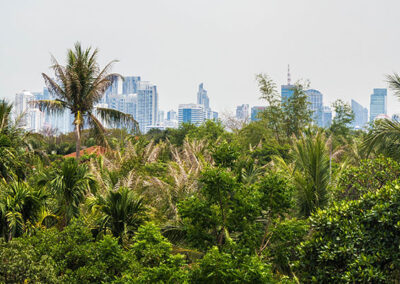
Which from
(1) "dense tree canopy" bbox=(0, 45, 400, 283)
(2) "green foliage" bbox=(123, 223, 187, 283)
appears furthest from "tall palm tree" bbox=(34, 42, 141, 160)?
(2) "green foliage" bbox=(123, 223, 187, 283)

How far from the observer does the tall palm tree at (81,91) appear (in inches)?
617

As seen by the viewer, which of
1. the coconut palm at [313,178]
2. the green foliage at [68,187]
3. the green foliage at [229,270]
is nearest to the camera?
the green foliage at [229,270]

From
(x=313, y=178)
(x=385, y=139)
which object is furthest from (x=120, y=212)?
(x=385, y=139)

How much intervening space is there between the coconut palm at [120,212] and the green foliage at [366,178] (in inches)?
167

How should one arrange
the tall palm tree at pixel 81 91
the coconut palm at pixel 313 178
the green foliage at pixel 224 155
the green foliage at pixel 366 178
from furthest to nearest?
the tall palm tree at pixel 81 91
the coconut palm at pixel 313 178
the green foliage at pixel 366 178
the green foliage at pixel 224 155

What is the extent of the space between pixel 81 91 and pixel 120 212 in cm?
947

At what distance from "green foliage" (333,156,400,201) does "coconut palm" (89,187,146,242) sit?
4.24 metres

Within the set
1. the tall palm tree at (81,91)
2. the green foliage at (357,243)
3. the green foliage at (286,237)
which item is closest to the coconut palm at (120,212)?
the green foliage at (286,237)

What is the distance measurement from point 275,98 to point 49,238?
81.7 feet

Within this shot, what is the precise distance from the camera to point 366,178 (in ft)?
23.9

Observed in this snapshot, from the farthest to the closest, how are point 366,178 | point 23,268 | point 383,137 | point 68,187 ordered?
point 383,137
point 68,187
point 366,178
point 23,268

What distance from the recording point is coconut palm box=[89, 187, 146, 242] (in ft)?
26.1

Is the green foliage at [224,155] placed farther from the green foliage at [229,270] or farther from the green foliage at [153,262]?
the green foliage at [229,270]

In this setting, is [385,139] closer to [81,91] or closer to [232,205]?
[232,205]
